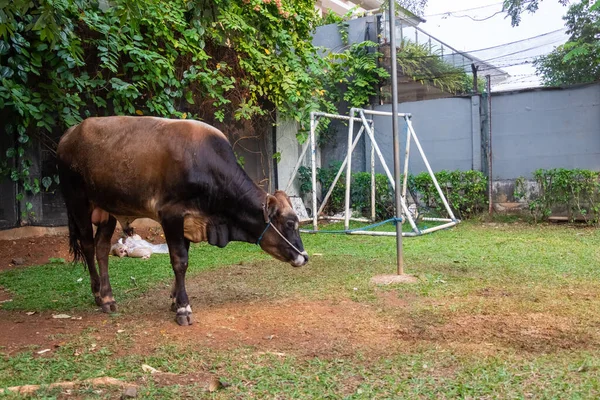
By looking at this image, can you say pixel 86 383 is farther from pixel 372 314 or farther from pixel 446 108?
pixel 446 108

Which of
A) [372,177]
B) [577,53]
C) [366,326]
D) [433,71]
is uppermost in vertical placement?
[433,71]

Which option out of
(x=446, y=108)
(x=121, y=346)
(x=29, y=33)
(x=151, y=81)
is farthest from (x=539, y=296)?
(x=446, y=108)

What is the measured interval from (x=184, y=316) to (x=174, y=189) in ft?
3.42

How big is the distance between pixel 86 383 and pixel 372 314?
2340mm

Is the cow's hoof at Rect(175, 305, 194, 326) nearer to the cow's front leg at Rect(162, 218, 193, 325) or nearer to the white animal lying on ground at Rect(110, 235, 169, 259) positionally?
the cow's front leg at Rect(162, 218, 193, 325)

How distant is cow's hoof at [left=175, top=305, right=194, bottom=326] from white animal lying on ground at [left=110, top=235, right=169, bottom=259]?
11.3 ft

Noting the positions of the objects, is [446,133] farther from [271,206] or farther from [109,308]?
[109,308]

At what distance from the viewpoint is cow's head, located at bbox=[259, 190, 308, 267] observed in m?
4.73

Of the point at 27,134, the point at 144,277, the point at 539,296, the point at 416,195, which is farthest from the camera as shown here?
the point at 416,195

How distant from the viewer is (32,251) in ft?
24.6

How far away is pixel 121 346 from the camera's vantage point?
3785mm

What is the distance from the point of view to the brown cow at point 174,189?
4.51 meters

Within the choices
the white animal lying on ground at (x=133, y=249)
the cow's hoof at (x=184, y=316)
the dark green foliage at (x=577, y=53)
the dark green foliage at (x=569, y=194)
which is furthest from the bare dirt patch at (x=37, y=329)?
the dark green foliage at (x=577, y=53)

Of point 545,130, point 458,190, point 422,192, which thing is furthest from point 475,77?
point 422,192
